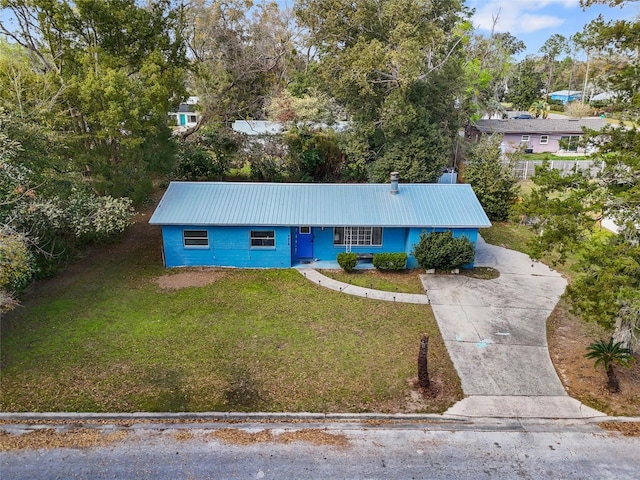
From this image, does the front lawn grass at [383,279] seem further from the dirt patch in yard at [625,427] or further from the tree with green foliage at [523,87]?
the tree with green foliage at [523,87]

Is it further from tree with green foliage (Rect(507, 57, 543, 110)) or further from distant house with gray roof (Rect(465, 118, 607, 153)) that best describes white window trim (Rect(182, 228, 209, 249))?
tree with green foliage (Rect(507, 57, 543, 110))

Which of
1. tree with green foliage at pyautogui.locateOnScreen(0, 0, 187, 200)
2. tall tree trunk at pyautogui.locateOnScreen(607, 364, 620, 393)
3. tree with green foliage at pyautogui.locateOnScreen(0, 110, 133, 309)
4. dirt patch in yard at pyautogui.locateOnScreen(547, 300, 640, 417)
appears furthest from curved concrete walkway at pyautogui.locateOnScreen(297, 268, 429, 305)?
tree with green foliage at pyautogui.locateOnScreen(0, 0, 187, 200)

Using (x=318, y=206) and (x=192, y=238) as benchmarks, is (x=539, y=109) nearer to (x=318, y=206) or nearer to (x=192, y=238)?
(x=318, y=206)

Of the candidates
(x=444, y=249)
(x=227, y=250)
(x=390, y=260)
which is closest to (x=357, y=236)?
(x=390, y=260)

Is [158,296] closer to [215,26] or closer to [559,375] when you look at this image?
[559,375]

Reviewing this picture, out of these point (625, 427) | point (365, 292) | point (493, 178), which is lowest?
point (625, 427)

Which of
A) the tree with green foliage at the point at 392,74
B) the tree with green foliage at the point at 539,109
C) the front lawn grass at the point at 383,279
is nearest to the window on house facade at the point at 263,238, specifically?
the front lawn grass at the point at 383,279

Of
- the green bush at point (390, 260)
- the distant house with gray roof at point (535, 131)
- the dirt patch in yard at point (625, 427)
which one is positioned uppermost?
the distant house with gray roof at point (535, 131)
